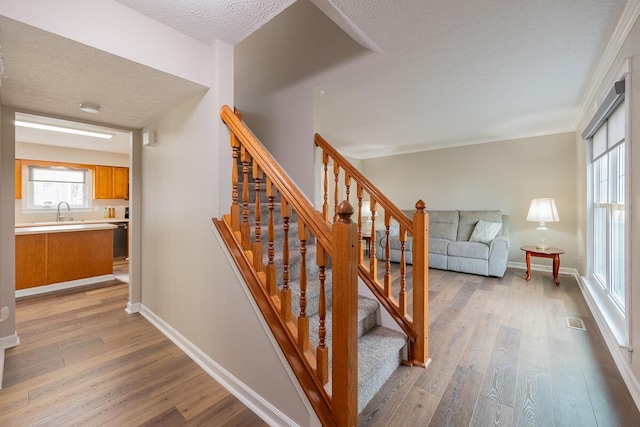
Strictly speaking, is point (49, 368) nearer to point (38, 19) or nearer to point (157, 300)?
point (157, 300)

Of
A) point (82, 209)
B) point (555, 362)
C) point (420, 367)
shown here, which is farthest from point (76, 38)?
point (82, 209)

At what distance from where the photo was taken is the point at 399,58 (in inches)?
84.4

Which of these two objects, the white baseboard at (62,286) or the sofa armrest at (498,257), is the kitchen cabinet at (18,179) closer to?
the white baseboard at (62,286)

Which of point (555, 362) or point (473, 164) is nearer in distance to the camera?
point (555, 362)

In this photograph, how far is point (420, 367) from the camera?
188 cm

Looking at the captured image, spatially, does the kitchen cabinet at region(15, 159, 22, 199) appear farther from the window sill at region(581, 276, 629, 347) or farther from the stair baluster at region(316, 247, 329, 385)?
the window sill at region(581, 276, 629, 347)

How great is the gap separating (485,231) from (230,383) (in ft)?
14.6

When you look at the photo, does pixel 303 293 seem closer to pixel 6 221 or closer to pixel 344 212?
pixel 344 212

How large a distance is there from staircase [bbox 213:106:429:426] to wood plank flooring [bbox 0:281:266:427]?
535 millimetres

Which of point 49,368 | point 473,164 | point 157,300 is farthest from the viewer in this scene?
point 473,164

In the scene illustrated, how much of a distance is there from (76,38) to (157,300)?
2.09 meters

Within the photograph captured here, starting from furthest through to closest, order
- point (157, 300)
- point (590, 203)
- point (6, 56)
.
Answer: point (590, 203) → point (157, 300) → point (6, 56)

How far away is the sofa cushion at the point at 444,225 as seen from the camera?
4.94m

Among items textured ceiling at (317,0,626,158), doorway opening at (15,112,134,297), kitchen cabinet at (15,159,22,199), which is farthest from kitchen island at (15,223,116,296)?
textured ceiling at (317,0,626,158)
